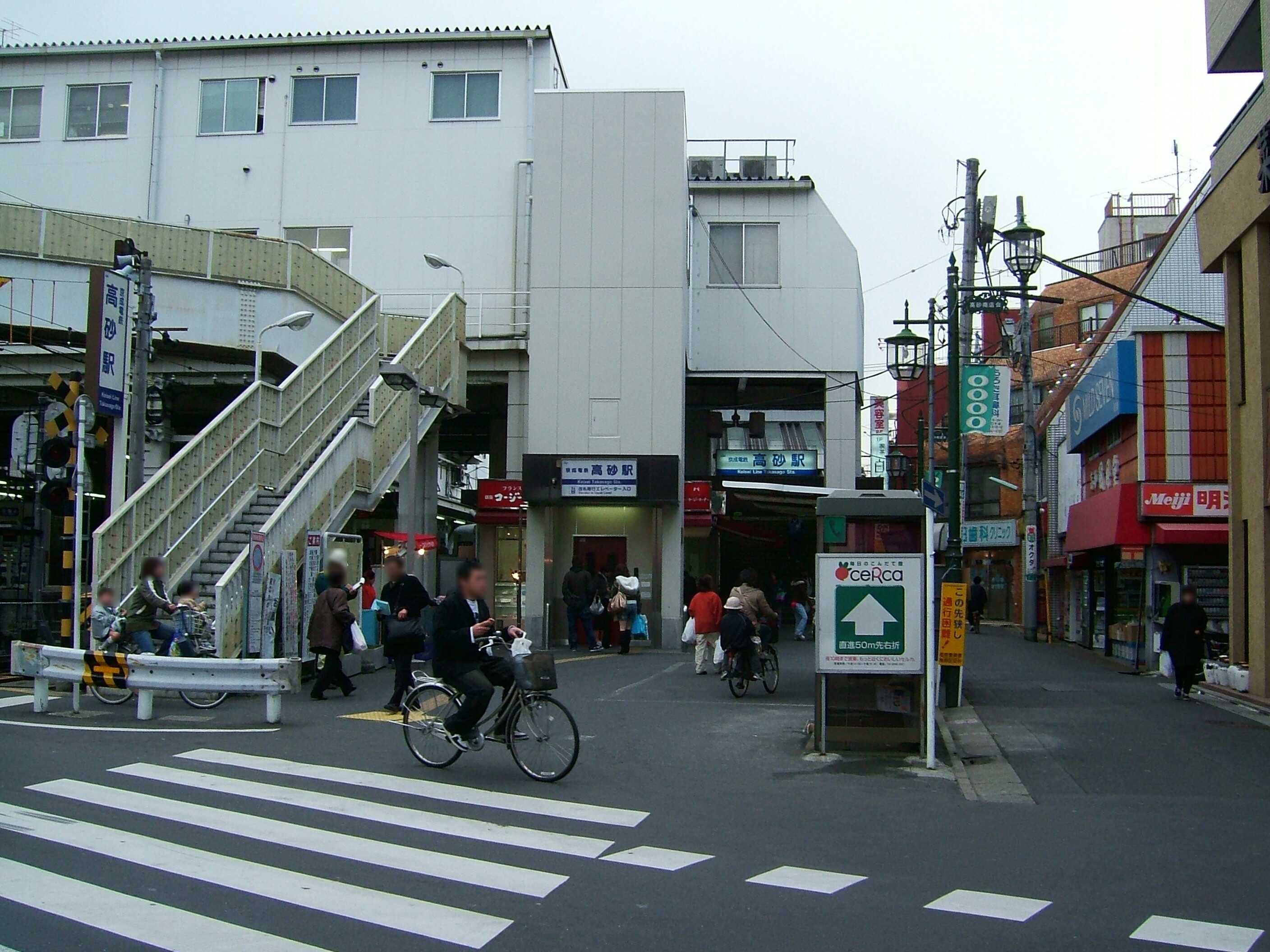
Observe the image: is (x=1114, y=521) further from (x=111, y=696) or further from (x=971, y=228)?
(x=111, y=696)

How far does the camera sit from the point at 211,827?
7871mm

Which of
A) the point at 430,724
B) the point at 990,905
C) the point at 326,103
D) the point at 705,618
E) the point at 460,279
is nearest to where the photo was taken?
the point at 990,905

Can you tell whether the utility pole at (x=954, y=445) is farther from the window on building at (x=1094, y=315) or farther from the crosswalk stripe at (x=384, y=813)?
the window on building at (x=1094, y=315)

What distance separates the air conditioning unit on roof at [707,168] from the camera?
34.6m

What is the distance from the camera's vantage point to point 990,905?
632 cm

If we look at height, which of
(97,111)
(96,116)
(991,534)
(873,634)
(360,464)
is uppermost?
(97,111)

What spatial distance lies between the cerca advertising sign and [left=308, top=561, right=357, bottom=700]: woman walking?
6.64 meters

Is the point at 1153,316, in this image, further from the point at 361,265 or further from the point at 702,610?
the point at 361,265

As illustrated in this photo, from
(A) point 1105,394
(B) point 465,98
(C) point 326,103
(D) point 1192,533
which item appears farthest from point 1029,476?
(C) point 326,103

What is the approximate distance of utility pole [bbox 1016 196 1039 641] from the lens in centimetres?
3256

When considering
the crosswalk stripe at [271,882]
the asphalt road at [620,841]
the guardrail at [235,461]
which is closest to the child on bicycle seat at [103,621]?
the guardrail at [235,461]

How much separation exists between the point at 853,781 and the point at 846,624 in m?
1.47

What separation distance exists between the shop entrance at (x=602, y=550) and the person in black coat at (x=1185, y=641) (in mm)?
12645

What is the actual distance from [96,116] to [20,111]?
7.81 ft
